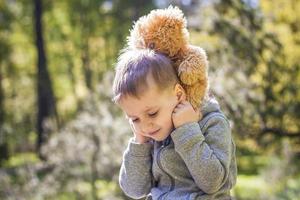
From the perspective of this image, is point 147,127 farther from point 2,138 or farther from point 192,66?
point 2,138

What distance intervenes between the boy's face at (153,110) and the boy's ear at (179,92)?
1cm

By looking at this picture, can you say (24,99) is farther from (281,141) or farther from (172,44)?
(172,44)

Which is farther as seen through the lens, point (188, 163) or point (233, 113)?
point (233, 113)

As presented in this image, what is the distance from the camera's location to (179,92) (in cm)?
216

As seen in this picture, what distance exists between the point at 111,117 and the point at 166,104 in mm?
8700

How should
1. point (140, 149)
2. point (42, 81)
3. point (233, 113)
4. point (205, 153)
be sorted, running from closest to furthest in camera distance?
point (205, 153) → point (140, 149) → point (233, 113) → point (42, 81)

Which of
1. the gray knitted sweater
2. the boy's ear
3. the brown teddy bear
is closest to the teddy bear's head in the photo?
the brown teddy bear

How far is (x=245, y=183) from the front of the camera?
749 inches

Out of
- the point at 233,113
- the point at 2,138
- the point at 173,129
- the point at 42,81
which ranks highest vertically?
the point at 173,129

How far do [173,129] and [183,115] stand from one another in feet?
0.24

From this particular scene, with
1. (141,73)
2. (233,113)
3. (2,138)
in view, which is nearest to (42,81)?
(2,138)

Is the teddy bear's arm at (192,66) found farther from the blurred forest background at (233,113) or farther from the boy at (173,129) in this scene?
the blurred forest background at (233,113)

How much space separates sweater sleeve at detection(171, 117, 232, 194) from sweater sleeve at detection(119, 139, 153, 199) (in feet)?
0.73

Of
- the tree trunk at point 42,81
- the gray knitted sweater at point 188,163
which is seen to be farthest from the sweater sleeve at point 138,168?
the tree trunk at point 42,81
